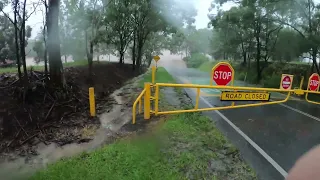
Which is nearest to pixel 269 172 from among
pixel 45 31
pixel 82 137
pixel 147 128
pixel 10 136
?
pixel 147 128

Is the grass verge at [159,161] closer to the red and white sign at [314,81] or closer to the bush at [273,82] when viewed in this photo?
the red and white sign at [314,81]

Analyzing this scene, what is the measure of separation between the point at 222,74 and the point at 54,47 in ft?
17.0

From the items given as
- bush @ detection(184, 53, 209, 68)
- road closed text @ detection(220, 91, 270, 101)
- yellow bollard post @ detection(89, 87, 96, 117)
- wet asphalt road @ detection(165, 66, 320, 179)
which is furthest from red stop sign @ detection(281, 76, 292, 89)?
bush @ detection(184, 53, 209, 68)

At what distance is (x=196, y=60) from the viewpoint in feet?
183

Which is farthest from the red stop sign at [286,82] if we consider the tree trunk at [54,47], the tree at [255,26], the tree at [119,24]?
the tree at [119,24]

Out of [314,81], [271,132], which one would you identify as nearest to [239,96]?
[271,132]

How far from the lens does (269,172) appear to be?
4656 millimetres

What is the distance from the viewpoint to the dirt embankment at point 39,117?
19.6 ft

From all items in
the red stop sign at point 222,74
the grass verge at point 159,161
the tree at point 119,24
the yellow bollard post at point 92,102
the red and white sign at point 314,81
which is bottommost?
the grass verge at point 159,161

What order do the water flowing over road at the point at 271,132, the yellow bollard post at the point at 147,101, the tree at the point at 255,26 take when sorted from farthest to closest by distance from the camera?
the tree at the point at 255,26 → the yellow bollard post at the point at 147,101 → the water flowing over road at the point at 271,132

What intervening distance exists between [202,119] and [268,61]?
20.2m

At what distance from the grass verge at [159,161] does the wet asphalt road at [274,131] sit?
0.44 meters

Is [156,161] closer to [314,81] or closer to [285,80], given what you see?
[285,80]

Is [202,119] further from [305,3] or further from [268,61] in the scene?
[268,61]
